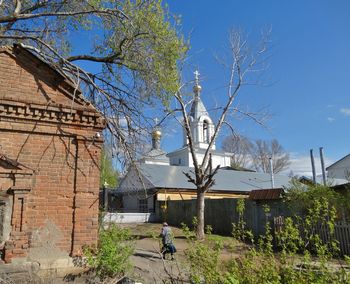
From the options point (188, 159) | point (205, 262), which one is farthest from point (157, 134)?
point (188, 159)

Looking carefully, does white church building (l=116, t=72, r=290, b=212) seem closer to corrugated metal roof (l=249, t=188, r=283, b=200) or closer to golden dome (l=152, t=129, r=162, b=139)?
corrugated metal roof (l=249, t=188, r=283, b=200)

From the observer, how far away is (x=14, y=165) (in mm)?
8078

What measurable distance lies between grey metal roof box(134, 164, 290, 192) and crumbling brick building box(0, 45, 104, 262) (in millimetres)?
20566

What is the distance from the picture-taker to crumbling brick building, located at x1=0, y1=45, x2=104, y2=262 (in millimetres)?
8031

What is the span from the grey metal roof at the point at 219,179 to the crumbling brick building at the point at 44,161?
20.6 metres

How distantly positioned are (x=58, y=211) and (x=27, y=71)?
11.2 ft

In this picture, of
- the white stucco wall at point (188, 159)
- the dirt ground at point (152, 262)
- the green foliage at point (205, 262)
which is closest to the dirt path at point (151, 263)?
the dirt ground at point (152, 262)

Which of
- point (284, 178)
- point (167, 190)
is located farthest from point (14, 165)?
point (284, 178)

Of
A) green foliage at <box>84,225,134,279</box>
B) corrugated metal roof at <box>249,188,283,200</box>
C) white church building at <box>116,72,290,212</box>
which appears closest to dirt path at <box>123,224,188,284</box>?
green foliage at <box>84,225,134,279</box>

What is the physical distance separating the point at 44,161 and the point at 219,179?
29350mm

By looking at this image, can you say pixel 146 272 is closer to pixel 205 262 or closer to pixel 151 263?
pixel 151 263

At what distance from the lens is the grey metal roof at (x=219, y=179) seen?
3275 centimetres

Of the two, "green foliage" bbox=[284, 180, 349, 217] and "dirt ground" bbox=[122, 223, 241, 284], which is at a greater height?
"green foliage" bbox=[284, 180, 349, 217]

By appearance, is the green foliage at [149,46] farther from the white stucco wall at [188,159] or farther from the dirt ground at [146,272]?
the white stucco wall at [188,159]
